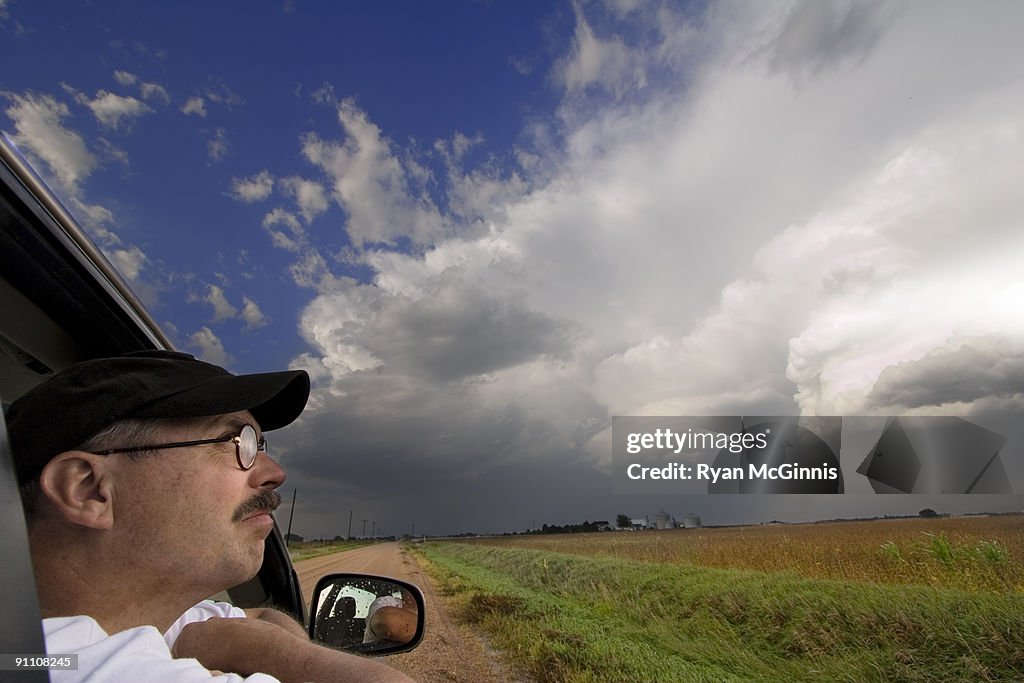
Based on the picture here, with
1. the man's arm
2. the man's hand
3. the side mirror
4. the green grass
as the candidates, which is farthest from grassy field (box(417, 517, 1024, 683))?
the man's hand

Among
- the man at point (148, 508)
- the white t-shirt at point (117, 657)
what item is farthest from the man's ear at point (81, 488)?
the white t-shirt at point (117, 657)

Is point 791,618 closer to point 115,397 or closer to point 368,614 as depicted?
point 368,614

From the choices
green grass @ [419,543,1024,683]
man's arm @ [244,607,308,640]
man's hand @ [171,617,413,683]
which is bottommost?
green grass @ [419,543,1024,683]

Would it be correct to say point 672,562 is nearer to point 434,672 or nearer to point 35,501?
point 434,672

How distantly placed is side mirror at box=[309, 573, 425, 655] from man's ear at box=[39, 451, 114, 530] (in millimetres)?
973

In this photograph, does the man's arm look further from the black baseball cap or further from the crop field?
the crop field

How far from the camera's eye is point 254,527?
125cm

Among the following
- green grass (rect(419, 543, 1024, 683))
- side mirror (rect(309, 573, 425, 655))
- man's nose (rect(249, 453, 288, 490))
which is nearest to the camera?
man's nose (rect(249, 453, 288, 490))

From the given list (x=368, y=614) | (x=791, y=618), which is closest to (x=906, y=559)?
(x=791, y=618)

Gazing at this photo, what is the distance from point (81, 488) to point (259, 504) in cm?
31

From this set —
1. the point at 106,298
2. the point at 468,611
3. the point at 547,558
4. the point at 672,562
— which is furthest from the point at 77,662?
the point at 547,558

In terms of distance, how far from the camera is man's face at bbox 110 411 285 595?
111cm

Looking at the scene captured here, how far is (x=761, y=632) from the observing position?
12391 millimetres

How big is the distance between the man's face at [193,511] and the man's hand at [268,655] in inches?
4.1
